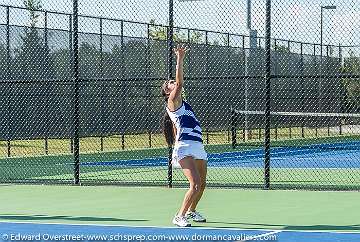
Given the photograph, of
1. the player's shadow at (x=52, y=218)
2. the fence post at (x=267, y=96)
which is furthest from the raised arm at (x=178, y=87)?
the fence post at (x=267, y=96)

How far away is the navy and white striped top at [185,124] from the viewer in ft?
36.8

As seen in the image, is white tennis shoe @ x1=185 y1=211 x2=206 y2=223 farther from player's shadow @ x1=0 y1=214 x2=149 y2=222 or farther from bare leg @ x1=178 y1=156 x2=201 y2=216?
player's shadow @ x1=0 y1=214 x2=149 y2=222

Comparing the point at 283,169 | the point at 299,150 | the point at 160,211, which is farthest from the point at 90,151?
the point at 160,211

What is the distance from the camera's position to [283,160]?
80.6 ft

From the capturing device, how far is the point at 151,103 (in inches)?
1119

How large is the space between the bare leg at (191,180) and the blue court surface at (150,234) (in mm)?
377

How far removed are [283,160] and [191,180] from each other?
538 inches

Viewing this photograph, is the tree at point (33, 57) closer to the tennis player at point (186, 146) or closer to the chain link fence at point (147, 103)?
the chain link fence at point (147, 103)

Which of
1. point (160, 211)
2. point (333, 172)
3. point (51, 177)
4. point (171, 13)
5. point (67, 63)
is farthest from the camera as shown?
point (67, 63)

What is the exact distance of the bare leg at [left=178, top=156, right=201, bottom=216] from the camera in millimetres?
11141

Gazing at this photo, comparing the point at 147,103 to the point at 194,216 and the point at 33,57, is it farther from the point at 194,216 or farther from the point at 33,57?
the point at 194,216

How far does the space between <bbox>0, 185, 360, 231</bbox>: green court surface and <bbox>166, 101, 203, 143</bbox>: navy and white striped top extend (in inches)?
42.1

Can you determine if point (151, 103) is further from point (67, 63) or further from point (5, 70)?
point (5, 70)

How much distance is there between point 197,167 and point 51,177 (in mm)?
8010
